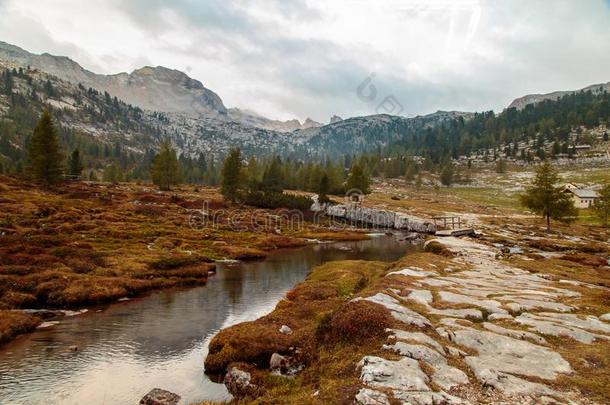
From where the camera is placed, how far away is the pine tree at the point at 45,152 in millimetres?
100188

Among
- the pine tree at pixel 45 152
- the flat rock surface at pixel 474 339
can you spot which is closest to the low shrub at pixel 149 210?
the pine tree at pixel 45 152

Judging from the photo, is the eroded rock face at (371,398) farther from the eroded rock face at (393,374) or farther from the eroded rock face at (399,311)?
the eroded rock face at (399,311)

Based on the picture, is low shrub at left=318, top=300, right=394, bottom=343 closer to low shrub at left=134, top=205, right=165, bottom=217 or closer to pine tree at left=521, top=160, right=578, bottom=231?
pine tree at left=521, top=160, right=578, bottom=231

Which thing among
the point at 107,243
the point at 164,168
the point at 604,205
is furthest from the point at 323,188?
the point at 107,243

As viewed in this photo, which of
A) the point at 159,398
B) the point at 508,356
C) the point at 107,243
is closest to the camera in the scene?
the point at 508,356

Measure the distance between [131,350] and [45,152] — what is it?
98789mm

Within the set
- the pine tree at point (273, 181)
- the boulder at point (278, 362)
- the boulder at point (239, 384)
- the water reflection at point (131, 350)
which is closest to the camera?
the boulder at point (239, 384)

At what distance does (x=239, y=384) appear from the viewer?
1845 cm

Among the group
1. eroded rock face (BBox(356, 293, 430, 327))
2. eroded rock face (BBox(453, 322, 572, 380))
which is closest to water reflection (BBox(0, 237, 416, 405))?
eroded rock face (BBox(356, 293, 430, 327))

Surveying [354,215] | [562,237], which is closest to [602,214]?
[562,237]

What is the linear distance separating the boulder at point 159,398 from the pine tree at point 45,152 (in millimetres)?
104577

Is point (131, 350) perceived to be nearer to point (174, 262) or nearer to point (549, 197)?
point (174, 262)

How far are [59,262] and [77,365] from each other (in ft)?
80.7

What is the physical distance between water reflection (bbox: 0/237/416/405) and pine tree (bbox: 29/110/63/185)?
8465 centimetres
